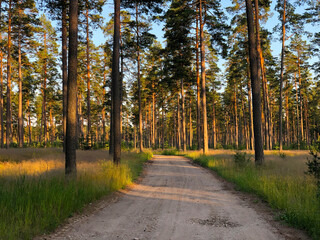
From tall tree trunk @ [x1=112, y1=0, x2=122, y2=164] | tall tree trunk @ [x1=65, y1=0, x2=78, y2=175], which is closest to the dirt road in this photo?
tall tree trunk @ [x1=65, y1=0, x2=78, y2=175]

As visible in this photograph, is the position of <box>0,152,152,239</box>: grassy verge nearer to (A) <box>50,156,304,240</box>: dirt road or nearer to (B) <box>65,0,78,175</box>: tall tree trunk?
(A) <box>50,156,304,240</box>: dirt road

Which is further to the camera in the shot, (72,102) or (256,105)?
(256,105)

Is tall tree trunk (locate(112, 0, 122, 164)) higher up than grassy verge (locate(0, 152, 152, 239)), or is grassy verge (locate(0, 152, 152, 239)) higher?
tall tree trunk (locate(112, 0, 122, 164))

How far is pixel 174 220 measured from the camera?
4.96 meters

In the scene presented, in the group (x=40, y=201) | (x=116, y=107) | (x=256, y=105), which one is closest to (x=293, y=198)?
(x=40, y=201)

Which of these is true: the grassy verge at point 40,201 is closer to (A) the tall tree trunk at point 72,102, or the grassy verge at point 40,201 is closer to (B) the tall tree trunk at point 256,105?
(A) the tall tree trunk at point 72,102

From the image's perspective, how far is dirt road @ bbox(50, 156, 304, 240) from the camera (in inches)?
164

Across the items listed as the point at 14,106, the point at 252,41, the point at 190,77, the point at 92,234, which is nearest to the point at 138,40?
the point at 190,77

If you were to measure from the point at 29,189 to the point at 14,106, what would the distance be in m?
51.7

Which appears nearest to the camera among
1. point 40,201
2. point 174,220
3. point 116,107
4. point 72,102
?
point 174,220

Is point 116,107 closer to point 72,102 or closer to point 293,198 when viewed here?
point 72,102

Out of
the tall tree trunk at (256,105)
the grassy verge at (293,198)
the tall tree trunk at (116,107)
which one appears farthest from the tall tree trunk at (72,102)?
the tall tree trunk at (256,105)

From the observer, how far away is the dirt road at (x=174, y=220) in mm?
4166

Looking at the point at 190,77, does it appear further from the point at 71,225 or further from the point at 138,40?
the point at 71,225
